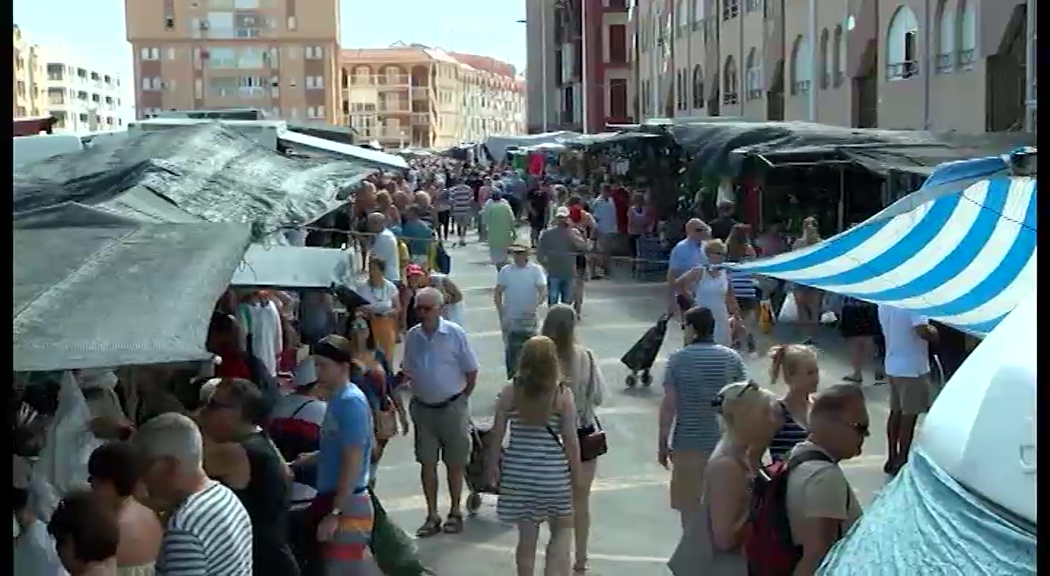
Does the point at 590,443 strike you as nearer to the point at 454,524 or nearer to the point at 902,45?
the point at 454,524

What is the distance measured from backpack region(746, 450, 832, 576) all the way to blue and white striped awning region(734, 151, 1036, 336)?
1.06 metres

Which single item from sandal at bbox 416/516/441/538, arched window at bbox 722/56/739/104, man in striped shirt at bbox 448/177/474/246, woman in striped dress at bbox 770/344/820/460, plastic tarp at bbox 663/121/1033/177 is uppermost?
arched window at bbox 722/56/739/104

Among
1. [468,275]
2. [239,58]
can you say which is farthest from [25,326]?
[239,58]

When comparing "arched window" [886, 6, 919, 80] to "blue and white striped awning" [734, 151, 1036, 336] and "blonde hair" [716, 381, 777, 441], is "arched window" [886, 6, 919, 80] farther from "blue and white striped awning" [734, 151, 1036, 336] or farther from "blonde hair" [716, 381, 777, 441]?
"blonde hair" [716, 381, 777, 441]

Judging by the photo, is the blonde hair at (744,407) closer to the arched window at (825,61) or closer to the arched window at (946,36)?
the arched window at (946,36)

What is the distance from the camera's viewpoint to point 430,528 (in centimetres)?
866

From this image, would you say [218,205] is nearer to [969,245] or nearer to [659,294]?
[969,245]

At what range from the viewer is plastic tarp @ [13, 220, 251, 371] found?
3902 millimetres

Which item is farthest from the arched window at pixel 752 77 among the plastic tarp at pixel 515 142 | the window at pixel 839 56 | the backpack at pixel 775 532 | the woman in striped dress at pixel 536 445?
the backpack at pixel 775 532

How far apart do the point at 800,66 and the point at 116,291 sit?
100ft

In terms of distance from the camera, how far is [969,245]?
20.3 ft

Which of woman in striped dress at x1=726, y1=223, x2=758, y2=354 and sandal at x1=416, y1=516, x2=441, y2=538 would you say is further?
woman in striped dress at x1=726, y1=223, x2=758, y2=354

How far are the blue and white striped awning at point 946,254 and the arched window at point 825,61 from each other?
24815 millimetres

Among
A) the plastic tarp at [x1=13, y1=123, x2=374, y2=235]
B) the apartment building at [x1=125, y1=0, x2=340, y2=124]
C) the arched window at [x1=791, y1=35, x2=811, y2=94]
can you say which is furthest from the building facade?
the plastic tarp at [x1=13, y1=123, x2=374, y2=235]
